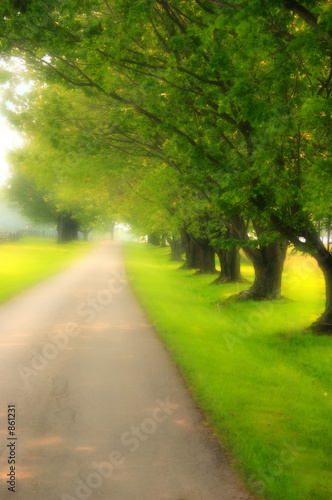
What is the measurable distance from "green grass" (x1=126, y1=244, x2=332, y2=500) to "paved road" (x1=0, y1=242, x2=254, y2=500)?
29 centimetres

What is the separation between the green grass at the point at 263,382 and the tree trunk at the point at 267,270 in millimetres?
857

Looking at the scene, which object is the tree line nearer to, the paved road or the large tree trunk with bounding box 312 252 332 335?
the large tree trunk with bounding box 312 252 332 335

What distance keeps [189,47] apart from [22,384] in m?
7.63

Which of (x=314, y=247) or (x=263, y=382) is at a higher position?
(x=314, y=247)

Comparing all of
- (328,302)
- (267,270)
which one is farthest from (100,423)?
(267,270)

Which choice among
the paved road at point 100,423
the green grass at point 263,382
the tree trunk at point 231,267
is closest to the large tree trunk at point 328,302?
the green grass at point 263,382

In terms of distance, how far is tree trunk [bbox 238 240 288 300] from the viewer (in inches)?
615

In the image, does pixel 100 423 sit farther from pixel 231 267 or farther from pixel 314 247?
pixel 231 267

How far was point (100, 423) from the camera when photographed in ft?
16.6

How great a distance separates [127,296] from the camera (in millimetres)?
15797

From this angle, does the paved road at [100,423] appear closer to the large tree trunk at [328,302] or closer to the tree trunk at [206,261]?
the large tree trunk at [328,302]

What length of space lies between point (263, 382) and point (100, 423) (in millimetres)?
3036

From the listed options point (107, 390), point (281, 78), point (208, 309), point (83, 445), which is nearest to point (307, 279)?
point (208, 309)

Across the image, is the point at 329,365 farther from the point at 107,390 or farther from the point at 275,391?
the point at 107,390
